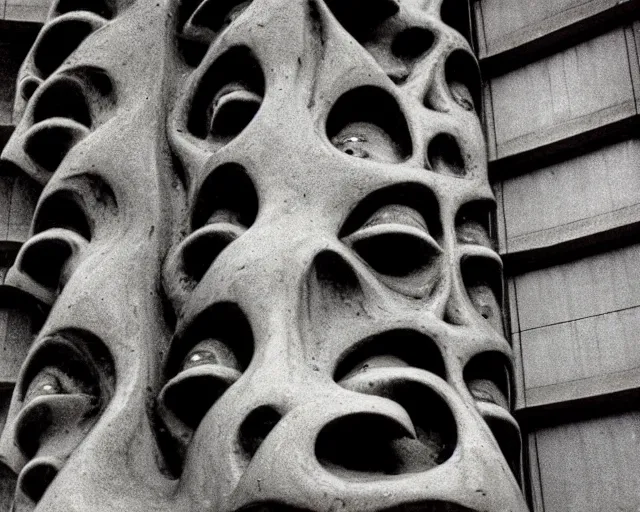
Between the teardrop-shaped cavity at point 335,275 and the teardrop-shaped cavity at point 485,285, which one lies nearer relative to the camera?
the teardrop-shaped cavity at point 335,275

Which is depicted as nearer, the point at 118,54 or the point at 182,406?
the point at 182,406

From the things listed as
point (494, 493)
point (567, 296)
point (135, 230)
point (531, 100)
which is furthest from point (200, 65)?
point (494, 493)

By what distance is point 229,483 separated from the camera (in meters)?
2.63

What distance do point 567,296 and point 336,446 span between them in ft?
3.18

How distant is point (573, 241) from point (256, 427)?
1.11 meters

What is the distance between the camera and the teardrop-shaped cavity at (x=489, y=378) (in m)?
2.93

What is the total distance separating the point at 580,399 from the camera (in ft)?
10.2

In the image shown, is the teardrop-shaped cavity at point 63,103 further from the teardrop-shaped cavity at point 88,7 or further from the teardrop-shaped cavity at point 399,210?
the teardrop-shaped cavity at point 399,210

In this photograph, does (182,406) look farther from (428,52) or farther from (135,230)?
(428,52)

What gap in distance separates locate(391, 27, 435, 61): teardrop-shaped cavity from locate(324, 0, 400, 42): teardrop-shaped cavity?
7cm

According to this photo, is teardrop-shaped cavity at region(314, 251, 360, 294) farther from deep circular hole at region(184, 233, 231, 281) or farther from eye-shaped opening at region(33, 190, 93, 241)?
eye-shaped opening at region(33, 190, 93, 241)

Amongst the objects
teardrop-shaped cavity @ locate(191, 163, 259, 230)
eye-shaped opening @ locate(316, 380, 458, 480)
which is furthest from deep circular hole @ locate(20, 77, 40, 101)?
eye-shaped opening @ locate(316, 380, 458, 480)

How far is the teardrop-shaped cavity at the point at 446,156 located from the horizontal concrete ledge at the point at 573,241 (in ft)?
0.96

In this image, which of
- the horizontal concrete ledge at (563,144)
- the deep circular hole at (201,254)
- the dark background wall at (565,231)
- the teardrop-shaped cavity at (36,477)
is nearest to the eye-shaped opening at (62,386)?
the teardrop-shaped cavity at (36,477)
